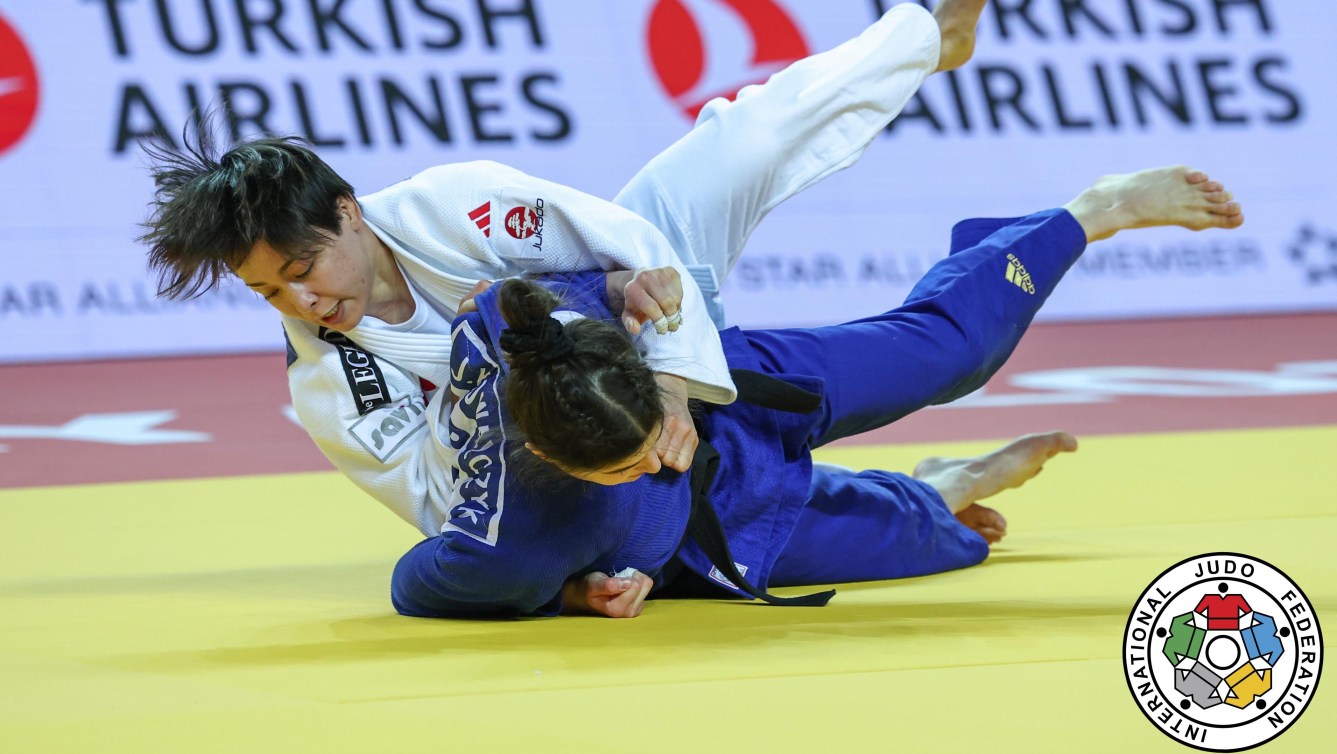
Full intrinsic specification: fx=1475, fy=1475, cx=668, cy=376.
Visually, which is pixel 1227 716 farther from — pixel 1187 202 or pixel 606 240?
pixel 1187 202

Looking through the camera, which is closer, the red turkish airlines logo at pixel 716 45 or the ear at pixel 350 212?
the ear at pixel 350 212

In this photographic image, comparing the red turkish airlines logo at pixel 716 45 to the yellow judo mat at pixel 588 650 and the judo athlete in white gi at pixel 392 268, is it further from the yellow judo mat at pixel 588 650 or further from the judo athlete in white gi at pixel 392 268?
the judo athlete in white gi at pixel 392 268

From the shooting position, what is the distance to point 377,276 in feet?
7.94

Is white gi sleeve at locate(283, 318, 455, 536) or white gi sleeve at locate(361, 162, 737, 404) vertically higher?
white gi sleeve at locate(361, 162, 737, 404)

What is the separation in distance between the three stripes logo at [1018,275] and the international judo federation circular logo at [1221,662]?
1.04m

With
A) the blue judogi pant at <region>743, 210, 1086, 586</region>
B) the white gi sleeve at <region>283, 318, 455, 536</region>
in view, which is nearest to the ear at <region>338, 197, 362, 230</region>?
the white gi sleeve at <region>283, 318, 455, 536</region>

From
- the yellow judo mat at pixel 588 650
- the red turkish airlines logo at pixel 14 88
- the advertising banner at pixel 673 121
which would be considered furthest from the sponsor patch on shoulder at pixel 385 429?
the red turkish airlines logo at pixel 14 88

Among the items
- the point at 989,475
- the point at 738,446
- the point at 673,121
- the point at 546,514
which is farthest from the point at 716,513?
the point at 673,121

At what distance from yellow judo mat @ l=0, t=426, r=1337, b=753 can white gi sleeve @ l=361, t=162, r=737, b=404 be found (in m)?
0.55

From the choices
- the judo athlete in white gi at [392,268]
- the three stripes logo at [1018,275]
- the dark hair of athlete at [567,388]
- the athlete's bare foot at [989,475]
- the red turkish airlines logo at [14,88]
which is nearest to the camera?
the dark hair of athlete at [567,388]

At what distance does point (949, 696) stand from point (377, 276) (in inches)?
48.3

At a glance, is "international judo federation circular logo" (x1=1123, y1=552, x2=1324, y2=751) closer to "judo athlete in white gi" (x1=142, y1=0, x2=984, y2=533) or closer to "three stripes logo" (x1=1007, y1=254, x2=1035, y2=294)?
"judo athlete in white gi" (x1=142, y1=0, x2=984, y2=533)

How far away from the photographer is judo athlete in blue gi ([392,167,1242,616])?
189cm

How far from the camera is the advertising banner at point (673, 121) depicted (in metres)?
6.03
